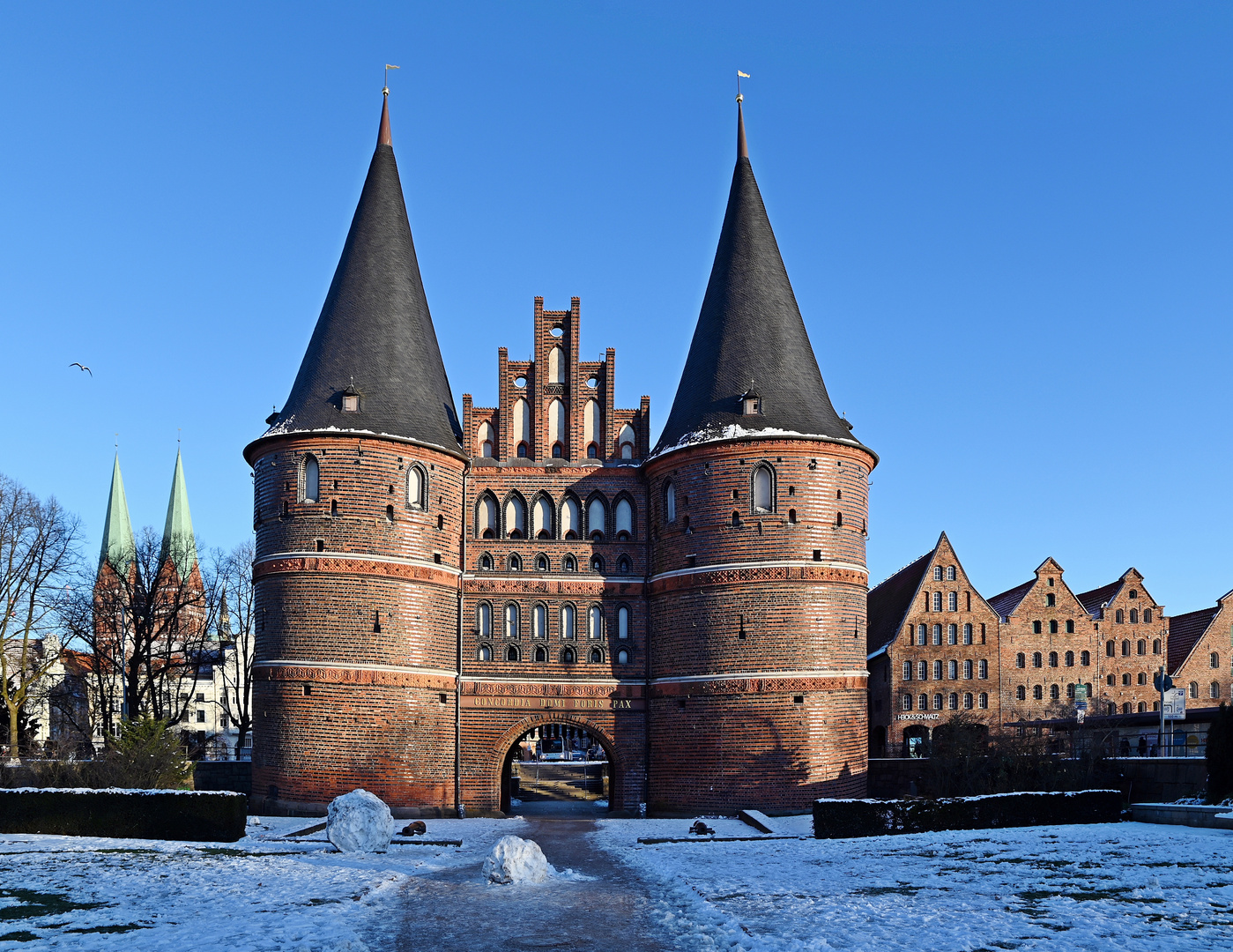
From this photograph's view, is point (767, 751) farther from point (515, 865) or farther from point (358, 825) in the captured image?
point (515, 865)

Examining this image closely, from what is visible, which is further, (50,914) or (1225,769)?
(1225,769)

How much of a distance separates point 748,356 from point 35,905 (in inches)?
939

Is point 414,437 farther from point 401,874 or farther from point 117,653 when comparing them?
point 117,653

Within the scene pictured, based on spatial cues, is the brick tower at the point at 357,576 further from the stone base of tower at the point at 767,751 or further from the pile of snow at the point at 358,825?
the pile of snow at the point at 358,825

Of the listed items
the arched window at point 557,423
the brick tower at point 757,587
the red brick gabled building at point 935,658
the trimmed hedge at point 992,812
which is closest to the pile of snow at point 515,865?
the trimmed hedge at point 992,812

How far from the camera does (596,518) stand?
115 ft

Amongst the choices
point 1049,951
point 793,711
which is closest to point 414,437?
point 793,711

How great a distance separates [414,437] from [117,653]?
20.9 metres

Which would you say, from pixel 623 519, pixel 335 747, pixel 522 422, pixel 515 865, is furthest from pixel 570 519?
pixel 515 865

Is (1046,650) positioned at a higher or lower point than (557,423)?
lower

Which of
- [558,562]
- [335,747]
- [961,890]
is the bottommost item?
[961,890]

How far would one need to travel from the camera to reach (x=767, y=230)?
1437 inches

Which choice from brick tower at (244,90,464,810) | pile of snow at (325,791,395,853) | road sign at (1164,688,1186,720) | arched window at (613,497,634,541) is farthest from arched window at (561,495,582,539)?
road sign at (1164,688,1186,720)

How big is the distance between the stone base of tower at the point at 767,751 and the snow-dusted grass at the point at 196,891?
34.1ft
